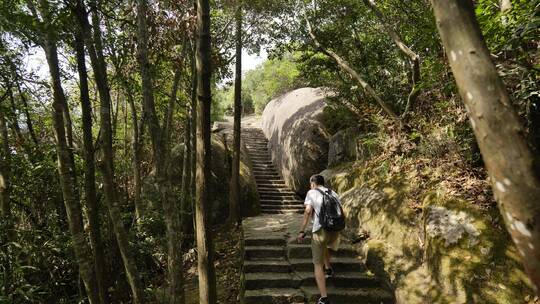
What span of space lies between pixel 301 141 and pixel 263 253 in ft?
22.8

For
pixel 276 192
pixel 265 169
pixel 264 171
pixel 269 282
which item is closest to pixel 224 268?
pixel 269 282

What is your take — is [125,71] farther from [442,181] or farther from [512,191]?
[512,191]

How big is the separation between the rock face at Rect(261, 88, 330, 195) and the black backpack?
698 centimetres

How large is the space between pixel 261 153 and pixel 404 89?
10595mm

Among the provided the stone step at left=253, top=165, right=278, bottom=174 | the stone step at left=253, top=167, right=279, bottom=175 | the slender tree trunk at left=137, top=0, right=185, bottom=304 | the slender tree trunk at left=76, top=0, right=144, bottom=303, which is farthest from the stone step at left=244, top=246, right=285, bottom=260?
the stone step at left=253, top=165, right=278, bottom=174

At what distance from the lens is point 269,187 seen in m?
14.4

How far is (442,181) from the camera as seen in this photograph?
571 cm

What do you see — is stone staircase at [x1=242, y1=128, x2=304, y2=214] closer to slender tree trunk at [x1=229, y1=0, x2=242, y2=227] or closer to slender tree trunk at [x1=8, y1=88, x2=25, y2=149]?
slender tree trunk at [x1=229, y1=0, x2=242, y2=227]

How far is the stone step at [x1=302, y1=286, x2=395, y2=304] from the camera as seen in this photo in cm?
569

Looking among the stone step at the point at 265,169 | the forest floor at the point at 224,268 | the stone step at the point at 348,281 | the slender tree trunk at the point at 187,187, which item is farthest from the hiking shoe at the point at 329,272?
the stone step at the point at 265,169

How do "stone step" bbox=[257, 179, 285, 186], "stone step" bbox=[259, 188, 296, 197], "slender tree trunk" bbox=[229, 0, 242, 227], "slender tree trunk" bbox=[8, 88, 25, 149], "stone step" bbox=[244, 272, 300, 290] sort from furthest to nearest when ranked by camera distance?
1. "stone step" bbox=[257, 179, 285, 186]
2. "stone step" bbox=[259, 188, 296, 197]
3. "slender tree trunk" bbox=[229, 0, 242, 227]
4. "slender tree trunk" bbox=[8, 88, 25, 149]
5. "stone step" bbox=[244, 272, 300, 290]

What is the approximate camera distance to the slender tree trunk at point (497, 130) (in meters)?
→ 1.39

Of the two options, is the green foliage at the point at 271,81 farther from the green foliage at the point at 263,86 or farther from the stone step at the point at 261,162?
the stone step at the point at 261,162

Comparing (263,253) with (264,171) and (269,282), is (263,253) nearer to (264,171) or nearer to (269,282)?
(269,282)
